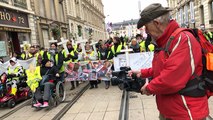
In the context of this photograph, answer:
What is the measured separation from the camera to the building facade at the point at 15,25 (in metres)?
15.4

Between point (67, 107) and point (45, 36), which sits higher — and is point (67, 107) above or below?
below

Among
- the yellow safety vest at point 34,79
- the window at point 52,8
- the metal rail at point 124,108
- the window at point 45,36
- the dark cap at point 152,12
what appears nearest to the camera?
the dark cap at point 152,12

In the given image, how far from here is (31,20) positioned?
19688 millimetres

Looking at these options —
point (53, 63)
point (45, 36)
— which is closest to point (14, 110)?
point (53, 63)

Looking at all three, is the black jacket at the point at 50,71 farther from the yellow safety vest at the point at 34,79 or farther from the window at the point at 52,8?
the window at the point at 52,8

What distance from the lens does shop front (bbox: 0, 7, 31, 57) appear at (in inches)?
601

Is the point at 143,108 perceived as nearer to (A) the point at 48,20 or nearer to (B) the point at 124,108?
(B) the point at 124,108

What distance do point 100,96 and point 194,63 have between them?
20.6 ft

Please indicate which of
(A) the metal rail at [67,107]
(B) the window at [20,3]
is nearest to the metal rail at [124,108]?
(A) the metal rail at [67,107]

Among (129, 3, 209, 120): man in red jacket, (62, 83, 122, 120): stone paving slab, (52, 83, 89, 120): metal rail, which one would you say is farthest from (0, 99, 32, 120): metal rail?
(129, 3, 209, 120): man in red jacket

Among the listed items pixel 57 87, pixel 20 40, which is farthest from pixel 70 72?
pixel 20 40

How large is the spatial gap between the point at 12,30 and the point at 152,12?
1550 centimetres

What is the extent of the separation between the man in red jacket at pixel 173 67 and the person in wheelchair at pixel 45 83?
17.2 feet

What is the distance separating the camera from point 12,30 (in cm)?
1625
